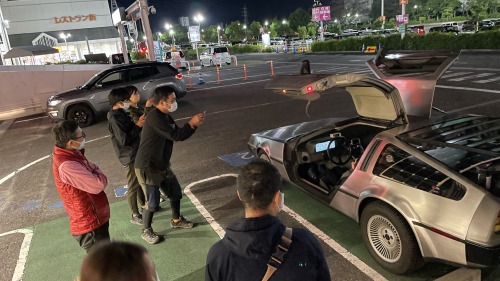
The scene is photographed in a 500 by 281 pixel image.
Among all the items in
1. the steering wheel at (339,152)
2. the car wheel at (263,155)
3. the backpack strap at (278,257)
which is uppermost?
the backpack strap at (278,257)

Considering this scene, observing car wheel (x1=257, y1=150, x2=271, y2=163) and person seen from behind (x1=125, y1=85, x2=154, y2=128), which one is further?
car wheel (x1=257, y1=150, x2=271, y2=163)

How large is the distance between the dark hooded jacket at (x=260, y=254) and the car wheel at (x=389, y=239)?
1.70 metres

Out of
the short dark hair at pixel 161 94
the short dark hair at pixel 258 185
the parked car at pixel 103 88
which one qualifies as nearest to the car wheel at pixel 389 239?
the short dark hair at pixel 258 185

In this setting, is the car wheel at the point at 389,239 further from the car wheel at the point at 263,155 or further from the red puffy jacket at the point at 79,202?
the red puffy jacket at the point at 79,202

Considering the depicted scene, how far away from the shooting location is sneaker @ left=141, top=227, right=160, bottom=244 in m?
4.39

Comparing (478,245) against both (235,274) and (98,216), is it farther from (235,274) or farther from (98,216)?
(98,216)

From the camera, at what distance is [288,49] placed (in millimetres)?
43344

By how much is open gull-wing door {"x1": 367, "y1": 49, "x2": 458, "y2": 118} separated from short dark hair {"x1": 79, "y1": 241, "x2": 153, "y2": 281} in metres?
3.78

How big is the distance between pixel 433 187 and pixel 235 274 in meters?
2.04

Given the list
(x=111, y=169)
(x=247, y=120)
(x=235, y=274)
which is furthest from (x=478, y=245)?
(x=247, y=120)

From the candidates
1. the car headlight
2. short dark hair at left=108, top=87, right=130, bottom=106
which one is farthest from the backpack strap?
the car headlight

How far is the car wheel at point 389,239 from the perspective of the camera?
314 centimetres

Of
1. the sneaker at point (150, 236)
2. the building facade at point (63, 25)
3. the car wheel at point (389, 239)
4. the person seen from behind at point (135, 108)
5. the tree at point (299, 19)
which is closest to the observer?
the car wheel at point (389, 239)

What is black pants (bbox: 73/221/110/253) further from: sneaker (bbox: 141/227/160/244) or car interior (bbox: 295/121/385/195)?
car interior (bbox: 295/121/385/195)
